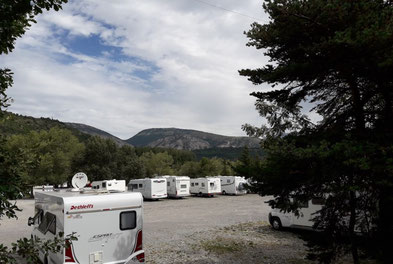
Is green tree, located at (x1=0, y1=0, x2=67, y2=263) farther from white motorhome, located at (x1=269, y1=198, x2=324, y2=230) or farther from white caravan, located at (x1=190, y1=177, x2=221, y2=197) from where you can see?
white caravan, located at (x1=190, y1=177, x2=221, y2=197)

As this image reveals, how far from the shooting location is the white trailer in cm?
723

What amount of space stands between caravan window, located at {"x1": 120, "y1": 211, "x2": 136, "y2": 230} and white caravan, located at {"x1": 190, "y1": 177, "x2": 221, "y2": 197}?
29.1 m

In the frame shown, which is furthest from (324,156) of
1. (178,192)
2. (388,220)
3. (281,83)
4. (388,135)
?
(178,192)

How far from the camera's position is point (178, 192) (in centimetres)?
3488

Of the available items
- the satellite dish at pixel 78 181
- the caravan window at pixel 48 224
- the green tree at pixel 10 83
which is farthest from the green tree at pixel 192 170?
the green tree at pixel 10 83

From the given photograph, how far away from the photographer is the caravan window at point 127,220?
7969 millimetres

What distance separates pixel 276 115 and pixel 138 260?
5.45 m

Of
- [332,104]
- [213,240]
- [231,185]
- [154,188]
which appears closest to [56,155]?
[154,188]

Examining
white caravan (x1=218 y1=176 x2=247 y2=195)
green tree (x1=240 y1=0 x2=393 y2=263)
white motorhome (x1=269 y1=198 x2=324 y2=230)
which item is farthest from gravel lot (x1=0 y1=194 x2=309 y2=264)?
white caravan (x1=218 y1=176 x2=247 y2=195)

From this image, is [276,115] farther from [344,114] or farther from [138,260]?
[138,260]

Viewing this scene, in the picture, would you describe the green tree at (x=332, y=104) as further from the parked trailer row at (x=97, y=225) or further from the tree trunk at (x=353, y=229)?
the parked trailer row at (x=97, y=225)

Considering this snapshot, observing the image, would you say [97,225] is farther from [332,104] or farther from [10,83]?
[332,104]

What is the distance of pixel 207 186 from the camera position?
36781 millimetres

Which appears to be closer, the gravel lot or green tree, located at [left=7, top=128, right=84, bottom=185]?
the gravel lot
